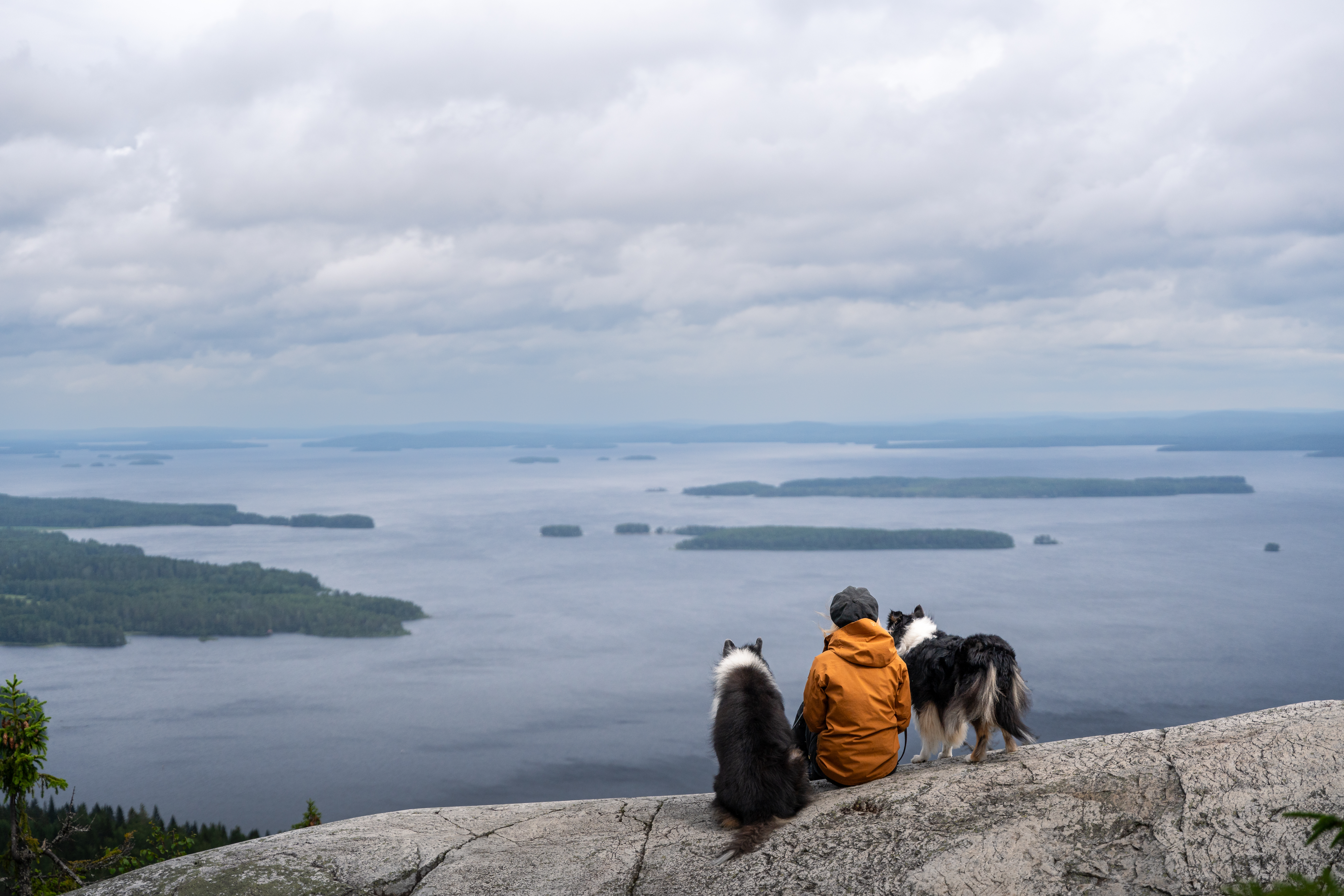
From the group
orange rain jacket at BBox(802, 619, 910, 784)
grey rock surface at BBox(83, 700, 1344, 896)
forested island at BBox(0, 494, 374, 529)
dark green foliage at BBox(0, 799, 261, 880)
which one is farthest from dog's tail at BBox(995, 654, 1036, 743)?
forested island at BBox(0, 494, 374, 529)

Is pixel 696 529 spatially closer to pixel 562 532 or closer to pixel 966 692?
pixel 562 532

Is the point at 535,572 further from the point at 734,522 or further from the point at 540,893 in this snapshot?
the point at 540,893

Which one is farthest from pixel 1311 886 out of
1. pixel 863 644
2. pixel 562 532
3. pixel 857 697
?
pixel 562 532

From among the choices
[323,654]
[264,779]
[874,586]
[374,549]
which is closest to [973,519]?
[874,586]

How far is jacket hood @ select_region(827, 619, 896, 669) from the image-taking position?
7.03m

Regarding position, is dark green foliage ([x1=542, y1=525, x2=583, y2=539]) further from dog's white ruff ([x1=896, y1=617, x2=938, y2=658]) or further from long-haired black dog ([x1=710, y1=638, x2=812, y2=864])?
long-haired black dog ([x1=710, y1=638, x2=812, y2=864])

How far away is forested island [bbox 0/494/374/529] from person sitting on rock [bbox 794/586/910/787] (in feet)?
615

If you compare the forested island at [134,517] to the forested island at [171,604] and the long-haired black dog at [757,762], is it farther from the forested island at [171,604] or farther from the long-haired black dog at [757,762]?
the long-haired black dog at [757,762]

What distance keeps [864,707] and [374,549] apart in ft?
525

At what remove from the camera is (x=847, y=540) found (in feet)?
503

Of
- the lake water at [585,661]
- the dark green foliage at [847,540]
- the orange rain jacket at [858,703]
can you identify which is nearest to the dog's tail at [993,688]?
the orange rain jacket at [858,703]

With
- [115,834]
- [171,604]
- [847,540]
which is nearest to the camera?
[115,834]

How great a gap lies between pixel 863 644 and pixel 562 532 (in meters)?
166

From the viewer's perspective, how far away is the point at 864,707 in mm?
7148
